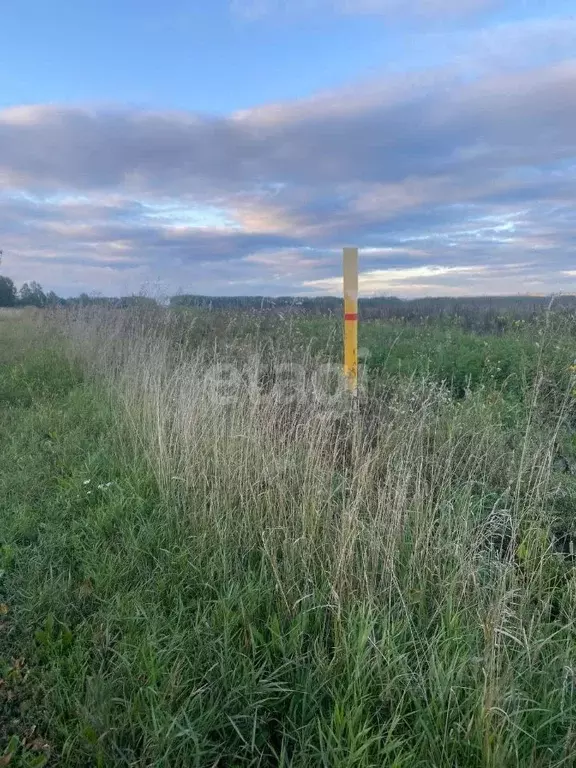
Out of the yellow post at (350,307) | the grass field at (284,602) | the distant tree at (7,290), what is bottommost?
the grass field at (284,602)

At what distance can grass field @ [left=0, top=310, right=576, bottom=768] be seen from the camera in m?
1.97

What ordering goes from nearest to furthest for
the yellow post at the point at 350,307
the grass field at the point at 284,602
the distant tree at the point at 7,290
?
the grass field at the point at 284,602, the yellow post at the point at 350,307, the distant tree at the point at 7,290

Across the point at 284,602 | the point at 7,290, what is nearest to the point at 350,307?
the point at 284,602

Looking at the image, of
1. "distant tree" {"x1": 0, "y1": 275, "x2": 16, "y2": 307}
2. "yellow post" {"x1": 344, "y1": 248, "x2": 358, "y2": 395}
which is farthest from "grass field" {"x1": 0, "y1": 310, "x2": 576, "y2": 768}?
"distant tree" {"x1": 0, "y1": 275, "x2": 16, "y2": 307}

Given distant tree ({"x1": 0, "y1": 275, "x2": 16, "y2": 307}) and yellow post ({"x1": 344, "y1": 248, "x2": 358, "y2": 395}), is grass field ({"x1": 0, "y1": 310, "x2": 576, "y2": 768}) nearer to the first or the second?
yellow post ({"x1": 344, "y1": 248, "x2": 358, "y2": 395})

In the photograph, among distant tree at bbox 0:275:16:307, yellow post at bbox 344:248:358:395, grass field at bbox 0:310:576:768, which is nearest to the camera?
grass field at bbox 0:310:576:768

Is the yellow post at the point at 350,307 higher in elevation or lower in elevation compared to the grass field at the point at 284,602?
higher

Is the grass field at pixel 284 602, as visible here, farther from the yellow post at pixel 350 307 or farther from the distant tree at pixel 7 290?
the distant tree at pixel 7 290

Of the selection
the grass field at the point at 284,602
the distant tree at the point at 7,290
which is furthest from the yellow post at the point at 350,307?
the distant tree at the point at 7,290

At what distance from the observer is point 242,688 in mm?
2119

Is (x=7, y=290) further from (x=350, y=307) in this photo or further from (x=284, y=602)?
(x=284, y=602)

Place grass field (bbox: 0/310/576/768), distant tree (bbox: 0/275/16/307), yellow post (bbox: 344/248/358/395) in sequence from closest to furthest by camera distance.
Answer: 1. grass field (bbox: 0/310/576/768)
2. yellow post (bbox: 344/248/358/395)
3. distant tree (bbox: 0/275/16/307)

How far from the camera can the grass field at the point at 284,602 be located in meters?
1.97

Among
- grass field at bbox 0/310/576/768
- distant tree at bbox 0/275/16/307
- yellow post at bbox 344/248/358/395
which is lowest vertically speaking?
grass field at bbox 0/310/576/768
